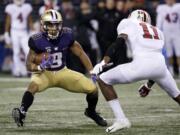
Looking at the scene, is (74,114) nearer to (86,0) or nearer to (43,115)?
(43,115)

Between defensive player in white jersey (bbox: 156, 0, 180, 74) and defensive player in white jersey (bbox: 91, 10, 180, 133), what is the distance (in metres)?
6.86

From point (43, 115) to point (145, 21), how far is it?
1904mm

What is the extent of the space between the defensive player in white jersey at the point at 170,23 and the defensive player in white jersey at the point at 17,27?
2.65 m

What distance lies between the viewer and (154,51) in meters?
8.29

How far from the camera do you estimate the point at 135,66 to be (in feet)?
26.5

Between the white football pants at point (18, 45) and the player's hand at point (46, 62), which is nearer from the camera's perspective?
the player's hand at point (46, 62)

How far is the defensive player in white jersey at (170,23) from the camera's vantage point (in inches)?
600

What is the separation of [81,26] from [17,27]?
4.26ft

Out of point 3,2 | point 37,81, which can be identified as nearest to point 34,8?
point 3,2

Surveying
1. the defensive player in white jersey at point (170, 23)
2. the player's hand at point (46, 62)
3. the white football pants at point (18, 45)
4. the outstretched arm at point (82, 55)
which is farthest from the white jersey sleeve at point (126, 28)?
the white football pants at point (18, 45)

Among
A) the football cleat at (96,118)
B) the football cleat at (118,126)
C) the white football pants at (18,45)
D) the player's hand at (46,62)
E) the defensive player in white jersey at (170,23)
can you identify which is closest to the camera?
the football cleat at (118,126)

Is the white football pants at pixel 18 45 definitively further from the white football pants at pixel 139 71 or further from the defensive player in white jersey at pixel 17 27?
the white football pants at pixel 139 71

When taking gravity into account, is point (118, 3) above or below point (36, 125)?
below

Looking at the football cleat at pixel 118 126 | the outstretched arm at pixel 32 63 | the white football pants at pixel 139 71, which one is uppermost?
the white football pants at pixel 139 71
